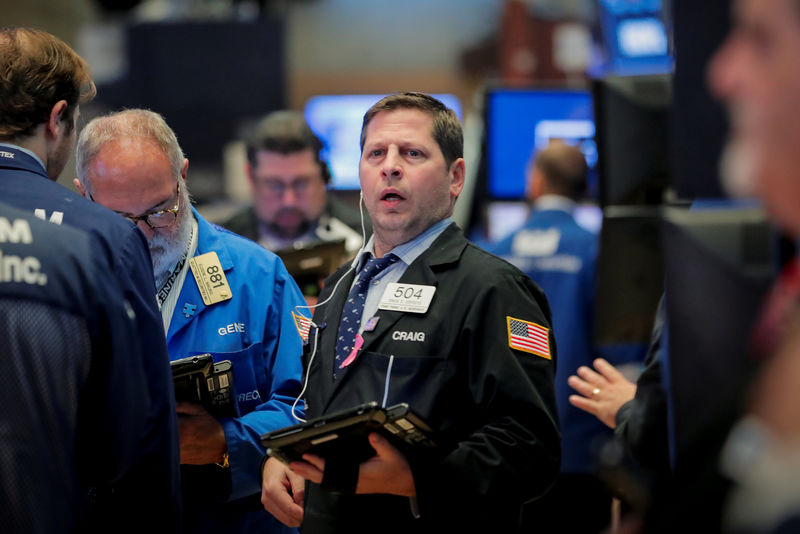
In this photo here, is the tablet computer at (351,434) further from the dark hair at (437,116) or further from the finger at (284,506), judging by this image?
the dark hair at (437,116)

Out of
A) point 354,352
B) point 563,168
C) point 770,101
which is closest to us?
point 770,101

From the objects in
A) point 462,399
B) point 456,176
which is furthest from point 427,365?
point 456,176

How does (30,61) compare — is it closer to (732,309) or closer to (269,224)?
(732,309)

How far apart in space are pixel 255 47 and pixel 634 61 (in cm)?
391

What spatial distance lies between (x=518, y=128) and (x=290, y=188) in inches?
91.6

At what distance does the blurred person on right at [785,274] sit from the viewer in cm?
89

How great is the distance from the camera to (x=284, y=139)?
403 cm

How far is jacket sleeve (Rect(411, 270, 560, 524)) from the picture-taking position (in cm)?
190

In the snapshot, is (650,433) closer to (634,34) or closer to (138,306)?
(138,306)

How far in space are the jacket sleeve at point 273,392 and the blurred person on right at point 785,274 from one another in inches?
57.0

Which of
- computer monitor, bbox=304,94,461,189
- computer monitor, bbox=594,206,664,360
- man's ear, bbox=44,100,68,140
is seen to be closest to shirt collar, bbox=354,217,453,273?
man's ear, bbox=44,100,68,140

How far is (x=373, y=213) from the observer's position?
221 cm

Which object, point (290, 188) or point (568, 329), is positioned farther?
point (568, 329)

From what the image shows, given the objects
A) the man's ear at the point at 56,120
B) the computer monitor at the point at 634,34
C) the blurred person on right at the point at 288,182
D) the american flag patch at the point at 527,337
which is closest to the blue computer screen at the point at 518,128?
the computer monitor at the point at 634,34
